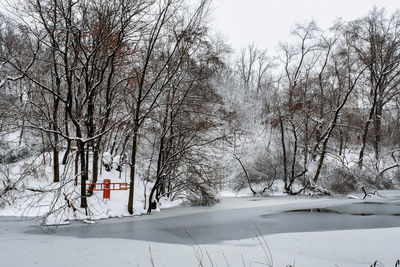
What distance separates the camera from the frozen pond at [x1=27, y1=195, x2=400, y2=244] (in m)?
9.98

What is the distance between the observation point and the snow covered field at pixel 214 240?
277 inches

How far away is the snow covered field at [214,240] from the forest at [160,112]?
1.42 m

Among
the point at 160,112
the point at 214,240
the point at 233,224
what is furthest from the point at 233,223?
the point at 160,112

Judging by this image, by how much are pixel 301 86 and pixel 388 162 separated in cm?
927

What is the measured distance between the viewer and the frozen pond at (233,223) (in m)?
9.98

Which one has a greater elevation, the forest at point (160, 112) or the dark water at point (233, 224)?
the forest at point (160, 112)

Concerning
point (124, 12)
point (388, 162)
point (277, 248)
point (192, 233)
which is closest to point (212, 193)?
point (192, 233)

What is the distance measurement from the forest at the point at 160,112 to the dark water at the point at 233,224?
1.52 meters

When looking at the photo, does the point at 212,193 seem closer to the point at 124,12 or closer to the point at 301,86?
the point at 124,12

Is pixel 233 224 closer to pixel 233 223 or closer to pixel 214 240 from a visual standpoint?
pixel 233 223

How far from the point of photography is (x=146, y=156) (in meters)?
23.2

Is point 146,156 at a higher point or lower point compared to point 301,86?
lower

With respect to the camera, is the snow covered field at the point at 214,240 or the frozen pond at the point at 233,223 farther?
the frozen pond at the point at 233,223

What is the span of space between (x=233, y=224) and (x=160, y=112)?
7.15 meters
